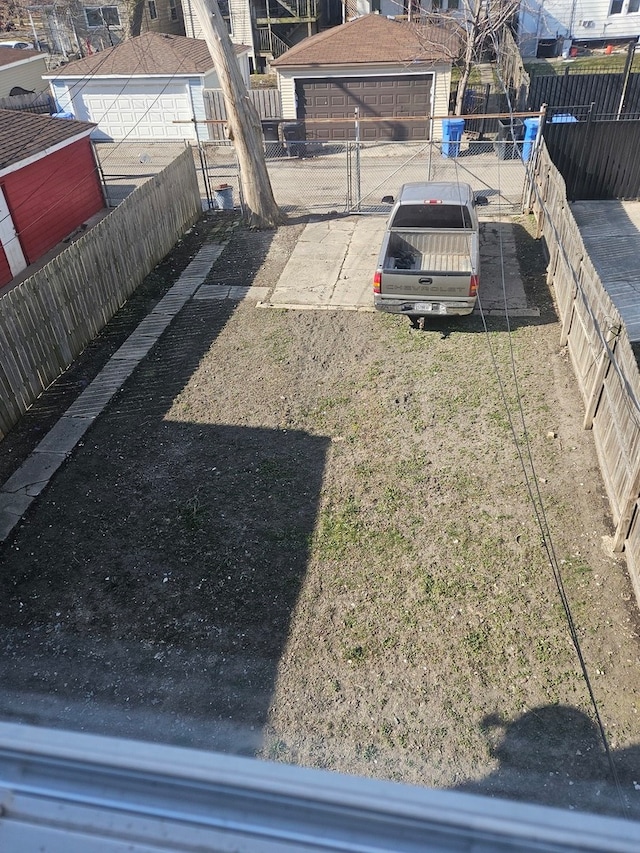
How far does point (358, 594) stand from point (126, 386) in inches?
220

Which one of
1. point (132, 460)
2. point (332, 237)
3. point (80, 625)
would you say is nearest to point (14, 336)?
point (132, 460)

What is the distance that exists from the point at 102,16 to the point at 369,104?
25276 millimetres

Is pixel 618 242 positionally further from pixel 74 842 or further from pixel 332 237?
pixel 74 842

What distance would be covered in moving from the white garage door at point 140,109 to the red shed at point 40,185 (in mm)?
8468

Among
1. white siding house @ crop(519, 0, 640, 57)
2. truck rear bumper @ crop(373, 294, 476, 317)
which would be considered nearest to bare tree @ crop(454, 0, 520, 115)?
white siding house @ crop(519, 0, 640, 57)

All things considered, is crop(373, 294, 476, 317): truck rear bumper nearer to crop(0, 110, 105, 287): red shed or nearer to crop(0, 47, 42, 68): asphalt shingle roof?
crop(0, 110, 105, 287): red shed

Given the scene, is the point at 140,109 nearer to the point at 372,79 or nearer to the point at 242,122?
the point at 372,79

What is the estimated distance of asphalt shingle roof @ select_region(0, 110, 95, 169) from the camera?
14492 millimetres

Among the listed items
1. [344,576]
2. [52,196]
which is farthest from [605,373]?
[52,196]

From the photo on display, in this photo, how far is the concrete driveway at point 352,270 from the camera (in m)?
11.8

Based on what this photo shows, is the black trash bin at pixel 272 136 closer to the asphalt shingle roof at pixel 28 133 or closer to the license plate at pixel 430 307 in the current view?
the asphalt shingle roof at pixel 28 133

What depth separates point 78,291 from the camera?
1087 cm

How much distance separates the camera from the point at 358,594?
20.5 feet

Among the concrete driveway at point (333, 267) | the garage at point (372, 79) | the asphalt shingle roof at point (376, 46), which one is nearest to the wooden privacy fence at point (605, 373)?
the concrete driveway at point (333, 267)
